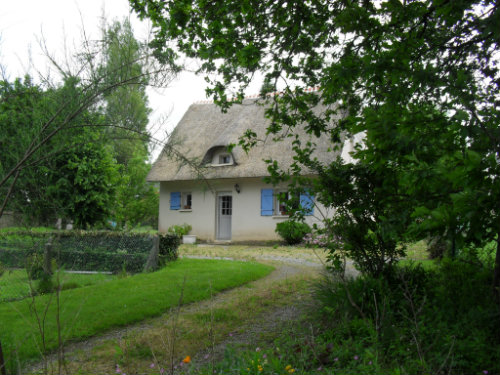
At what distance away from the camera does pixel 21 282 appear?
18.0ft

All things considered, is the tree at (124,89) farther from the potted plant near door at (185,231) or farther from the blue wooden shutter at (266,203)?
the potted plant near door at (185,231)

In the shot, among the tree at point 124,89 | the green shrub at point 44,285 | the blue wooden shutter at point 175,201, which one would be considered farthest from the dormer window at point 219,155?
the tree at point 124,89

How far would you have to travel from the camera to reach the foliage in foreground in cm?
310

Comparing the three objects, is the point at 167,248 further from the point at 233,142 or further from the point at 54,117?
the point at 233,142

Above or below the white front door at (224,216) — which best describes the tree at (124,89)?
above

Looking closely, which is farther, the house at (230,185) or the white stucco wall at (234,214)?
the white stucco wall at (234,214)

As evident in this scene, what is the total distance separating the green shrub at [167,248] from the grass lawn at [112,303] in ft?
0.76

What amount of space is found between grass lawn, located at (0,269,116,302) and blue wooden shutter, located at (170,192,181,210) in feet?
30.7

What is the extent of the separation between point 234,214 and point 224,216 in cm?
74

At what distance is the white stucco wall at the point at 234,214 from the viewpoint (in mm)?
15602

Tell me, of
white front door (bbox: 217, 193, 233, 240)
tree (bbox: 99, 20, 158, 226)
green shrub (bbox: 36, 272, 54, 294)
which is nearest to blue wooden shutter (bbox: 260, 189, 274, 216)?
white front door (bbox: 217, 193, 233, 240)

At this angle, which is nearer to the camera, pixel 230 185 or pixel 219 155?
pixel 230 185

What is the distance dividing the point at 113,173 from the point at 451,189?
31.8 ft

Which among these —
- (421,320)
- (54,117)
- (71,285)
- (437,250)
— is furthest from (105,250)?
(437,250)
